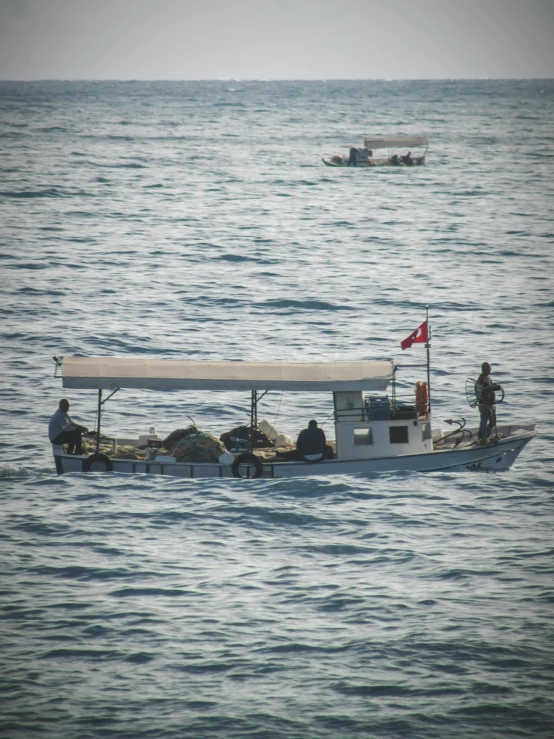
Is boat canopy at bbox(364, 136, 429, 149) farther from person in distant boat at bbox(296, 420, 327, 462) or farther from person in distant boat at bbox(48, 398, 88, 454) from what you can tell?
person in distant boat at bbox(48, 398, 88, 454)

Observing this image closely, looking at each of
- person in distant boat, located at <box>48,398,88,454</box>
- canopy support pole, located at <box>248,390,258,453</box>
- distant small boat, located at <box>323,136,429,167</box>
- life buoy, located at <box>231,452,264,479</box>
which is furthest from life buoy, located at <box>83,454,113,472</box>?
distant small boat, located at <box>323,136,429,167</box>

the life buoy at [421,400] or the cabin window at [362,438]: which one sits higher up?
the life buoy at [421,400]

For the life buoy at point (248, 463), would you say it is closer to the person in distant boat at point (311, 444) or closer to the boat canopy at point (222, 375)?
the person in distant boat at point (311, 444)

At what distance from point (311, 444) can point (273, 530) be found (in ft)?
11.5

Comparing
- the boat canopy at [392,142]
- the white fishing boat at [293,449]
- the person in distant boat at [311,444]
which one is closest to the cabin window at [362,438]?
the white fishing boat at [293,449]

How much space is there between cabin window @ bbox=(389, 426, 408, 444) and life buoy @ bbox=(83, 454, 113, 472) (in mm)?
7582

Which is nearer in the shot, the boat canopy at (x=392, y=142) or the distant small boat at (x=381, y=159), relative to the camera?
the boat canopy at (x=392, y=142)

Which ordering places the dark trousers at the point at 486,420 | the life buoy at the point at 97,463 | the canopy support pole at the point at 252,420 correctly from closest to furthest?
the canopy support pole at the point at 252,420 → the life buoy at the point at 97,463 → the dark trousers at the point at 486,420

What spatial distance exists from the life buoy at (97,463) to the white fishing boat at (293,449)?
1.1 inches

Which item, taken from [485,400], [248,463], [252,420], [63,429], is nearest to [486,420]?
[485,400]

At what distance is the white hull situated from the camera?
90.4 ft

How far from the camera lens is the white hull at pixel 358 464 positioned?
27.5m

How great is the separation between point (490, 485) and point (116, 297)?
94.3 ft

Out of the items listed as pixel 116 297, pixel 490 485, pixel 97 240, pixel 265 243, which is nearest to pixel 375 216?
pixel 265 243
